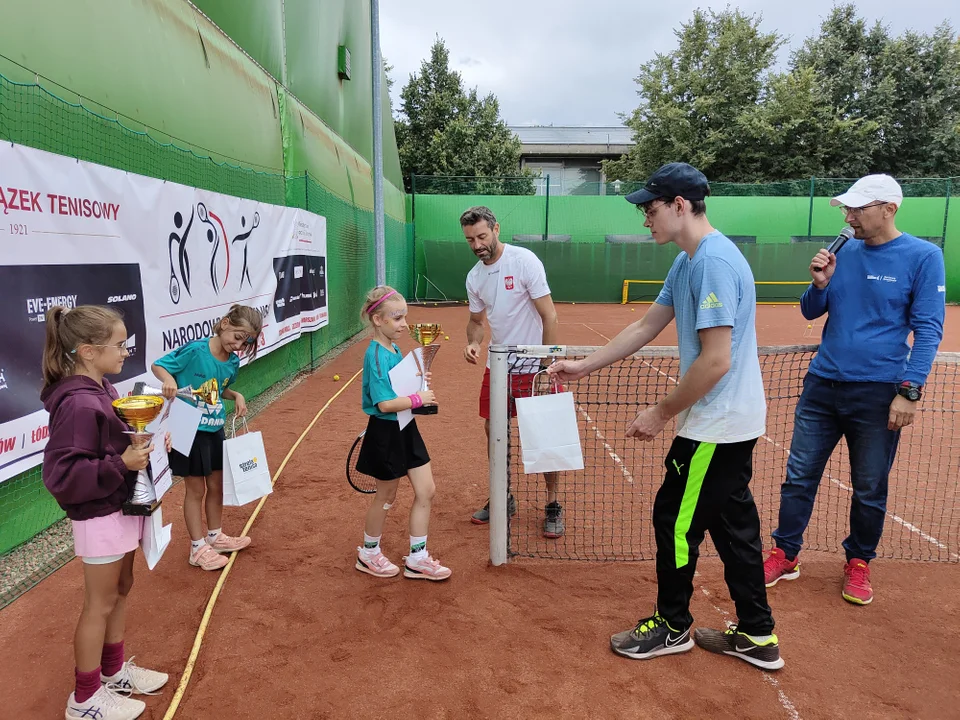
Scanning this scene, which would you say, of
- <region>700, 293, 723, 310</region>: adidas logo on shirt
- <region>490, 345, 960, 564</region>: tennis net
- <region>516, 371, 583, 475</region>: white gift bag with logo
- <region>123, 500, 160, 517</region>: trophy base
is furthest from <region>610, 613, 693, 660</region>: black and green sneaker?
<region>123, 500, 160, 517</region>: trophy base

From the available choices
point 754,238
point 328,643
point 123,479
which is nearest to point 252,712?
point 328,643

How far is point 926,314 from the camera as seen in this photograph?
3.09 meters

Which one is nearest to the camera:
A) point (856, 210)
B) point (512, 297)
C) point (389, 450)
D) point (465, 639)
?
point (465, 639)

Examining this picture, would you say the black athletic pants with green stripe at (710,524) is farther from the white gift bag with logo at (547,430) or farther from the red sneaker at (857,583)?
the red sneaker at (857,583)

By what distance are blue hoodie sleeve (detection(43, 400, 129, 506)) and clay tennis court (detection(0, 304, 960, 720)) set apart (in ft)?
3.26

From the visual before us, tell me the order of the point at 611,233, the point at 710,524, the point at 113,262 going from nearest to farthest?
1. the point at 710,524
2. the point at 113,262
3. the point at 611,233

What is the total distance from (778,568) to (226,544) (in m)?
3.14

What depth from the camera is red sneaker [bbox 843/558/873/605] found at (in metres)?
3.31

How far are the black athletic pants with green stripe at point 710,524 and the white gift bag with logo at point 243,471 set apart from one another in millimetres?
2115

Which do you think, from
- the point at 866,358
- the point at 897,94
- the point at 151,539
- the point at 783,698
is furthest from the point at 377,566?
the point at 897,94

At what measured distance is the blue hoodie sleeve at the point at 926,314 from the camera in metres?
3.06

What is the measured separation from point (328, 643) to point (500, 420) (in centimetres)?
138

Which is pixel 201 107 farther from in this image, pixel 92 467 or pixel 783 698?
pixel 783 698

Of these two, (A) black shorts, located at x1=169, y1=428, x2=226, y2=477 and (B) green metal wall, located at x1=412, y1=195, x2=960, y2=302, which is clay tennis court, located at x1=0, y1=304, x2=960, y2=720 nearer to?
(A) black shorts, located at x1=169, y1=428, x2=226, y2=477
